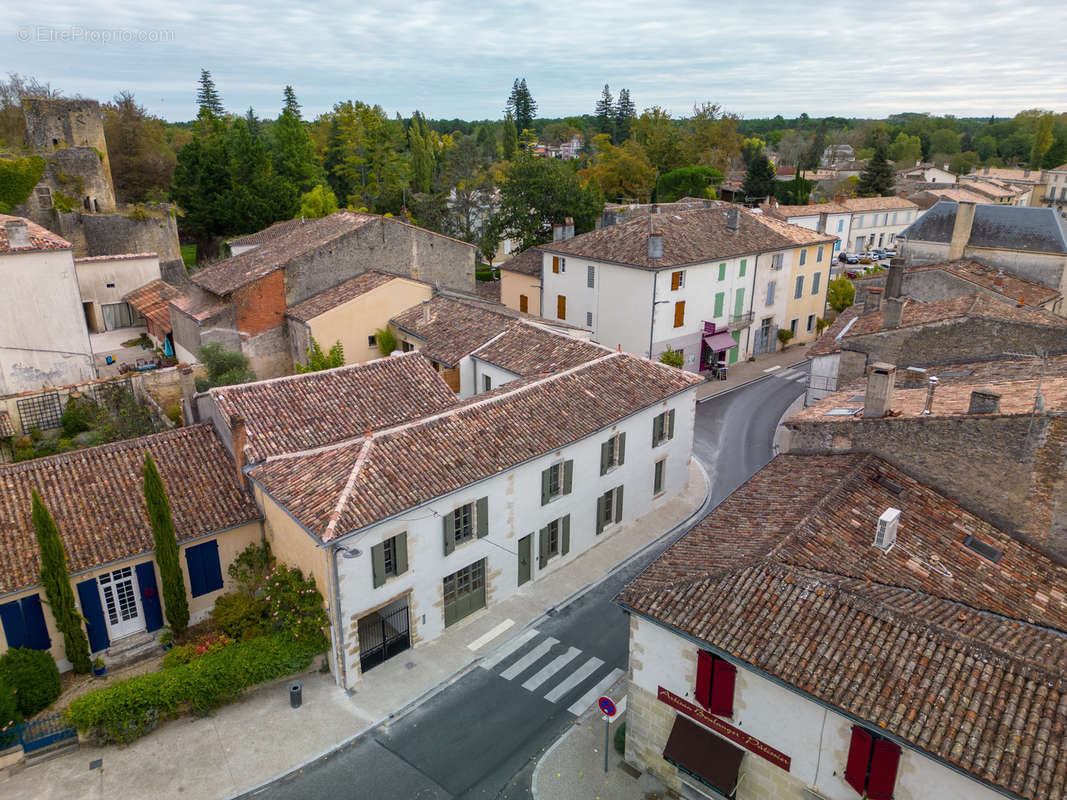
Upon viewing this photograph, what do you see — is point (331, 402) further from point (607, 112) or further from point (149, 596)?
point (607, 112)

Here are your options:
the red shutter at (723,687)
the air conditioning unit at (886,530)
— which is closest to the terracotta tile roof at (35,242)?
the red shutter at (723,687)

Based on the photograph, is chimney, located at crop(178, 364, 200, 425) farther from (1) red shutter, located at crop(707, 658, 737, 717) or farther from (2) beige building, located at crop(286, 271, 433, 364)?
(1) red shutter, located at crop(707, 658, 737, 717)

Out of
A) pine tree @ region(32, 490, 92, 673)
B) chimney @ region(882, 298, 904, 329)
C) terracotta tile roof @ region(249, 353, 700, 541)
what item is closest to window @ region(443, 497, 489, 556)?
terracotta tile roof @ region(249, 353, 700, 541)

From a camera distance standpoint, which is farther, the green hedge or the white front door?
the white front door

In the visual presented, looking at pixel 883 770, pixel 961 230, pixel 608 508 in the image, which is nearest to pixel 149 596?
pixel 608 508

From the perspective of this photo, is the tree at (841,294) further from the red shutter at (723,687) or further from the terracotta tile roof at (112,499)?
the terracotta tile roof at (112,499)

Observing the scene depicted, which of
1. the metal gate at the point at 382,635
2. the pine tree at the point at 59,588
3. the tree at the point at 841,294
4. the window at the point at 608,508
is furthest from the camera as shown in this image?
the tree at the point at 841,294
